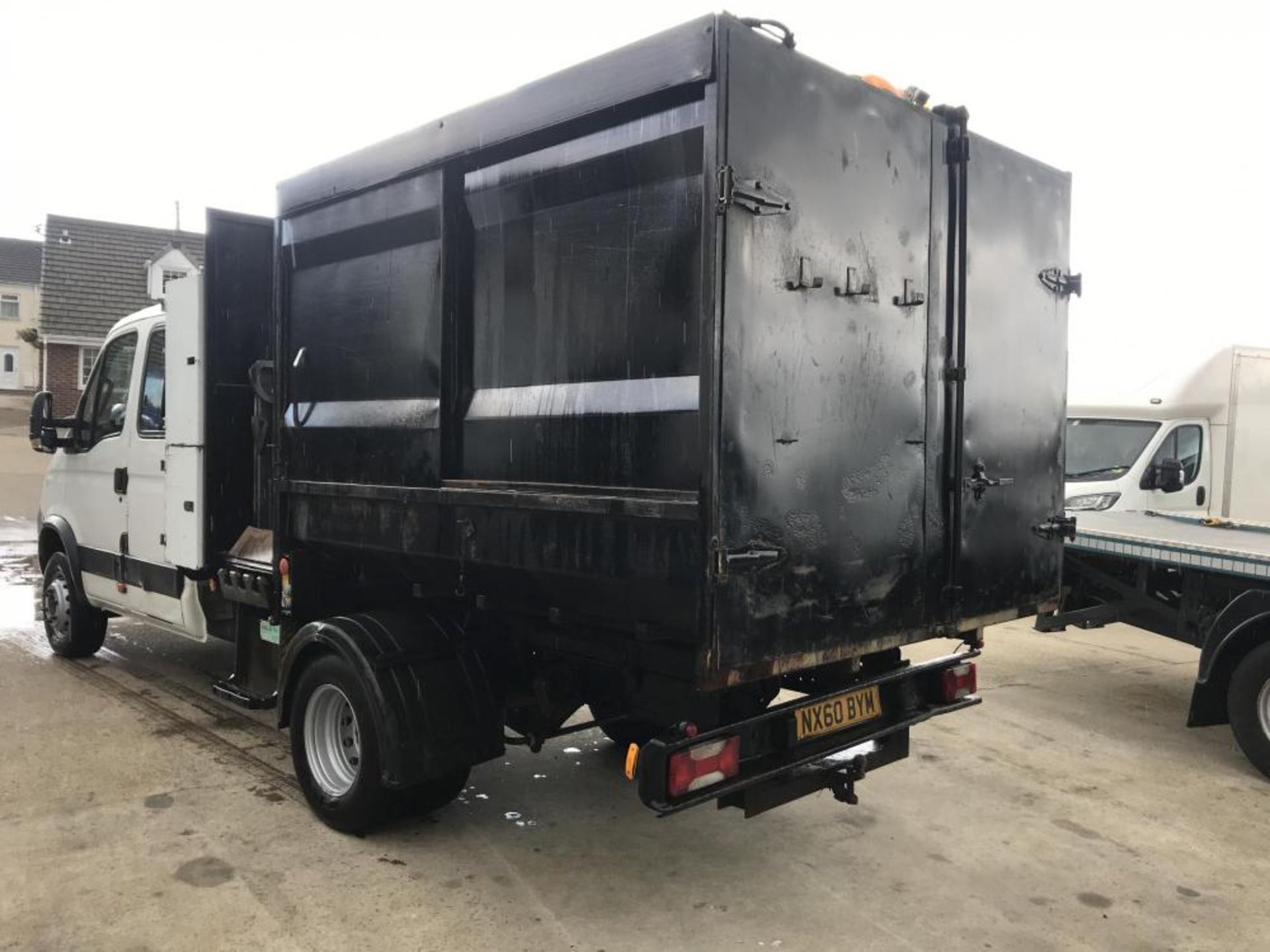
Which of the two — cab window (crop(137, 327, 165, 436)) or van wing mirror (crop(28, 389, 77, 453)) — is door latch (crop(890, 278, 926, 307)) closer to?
cab window (crop(137, 327, 165, 436))

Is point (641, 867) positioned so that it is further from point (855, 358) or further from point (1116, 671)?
point (1116, 671)

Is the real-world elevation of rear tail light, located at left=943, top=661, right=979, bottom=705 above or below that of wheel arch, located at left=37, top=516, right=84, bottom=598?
below

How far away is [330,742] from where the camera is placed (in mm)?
4273

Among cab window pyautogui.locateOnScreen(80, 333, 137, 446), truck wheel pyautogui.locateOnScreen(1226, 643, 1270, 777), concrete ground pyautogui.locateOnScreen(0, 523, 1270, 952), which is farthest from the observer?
cab window pyautogui.locateOnScreen(80, 333, 137, 446)

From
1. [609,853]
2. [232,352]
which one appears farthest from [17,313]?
[609,853]

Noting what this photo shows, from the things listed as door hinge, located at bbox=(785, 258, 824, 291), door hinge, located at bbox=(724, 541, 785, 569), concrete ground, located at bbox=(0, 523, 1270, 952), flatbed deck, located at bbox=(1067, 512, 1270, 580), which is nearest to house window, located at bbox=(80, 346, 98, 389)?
concrete ground, located at bbox=(0, 523, 1270, 952)

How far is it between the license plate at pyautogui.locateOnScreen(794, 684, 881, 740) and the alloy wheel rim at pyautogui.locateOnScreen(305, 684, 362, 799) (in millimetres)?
1959

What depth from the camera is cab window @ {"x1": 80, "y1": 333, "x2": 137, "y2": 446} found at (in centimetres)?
622

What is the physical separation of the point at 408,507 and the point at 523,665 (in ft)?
2.78

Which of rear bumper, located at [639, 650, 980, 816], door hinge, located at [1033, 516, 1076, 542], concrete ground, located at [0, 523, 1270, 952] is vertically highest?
door hinge, located at [1033, 516, 1076, 542]

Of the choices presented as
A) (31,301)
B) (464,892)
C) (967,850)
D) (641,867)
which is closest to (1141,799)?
(967,850)

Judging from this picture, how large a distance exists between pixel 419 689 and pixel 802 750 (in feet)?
4.94

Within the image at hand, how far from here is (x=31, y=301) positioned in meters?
44.2

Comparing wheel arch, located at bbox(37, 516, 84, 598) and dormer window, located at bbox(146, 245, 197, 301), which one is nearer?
wheel arch, located at bbox(37, 516, 84, 598)
